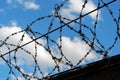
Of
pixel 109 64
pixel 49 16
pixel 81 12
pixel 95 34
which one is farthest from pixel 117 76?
pixel 49 16

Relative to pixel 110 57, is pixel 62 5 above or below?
above

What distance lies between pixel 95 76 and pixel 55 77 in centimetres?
95

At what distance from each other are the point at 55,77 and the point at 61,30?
34.7 inches

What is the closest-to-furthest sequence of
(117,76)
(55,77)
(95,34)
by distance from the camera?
(117,76) → (95,34) → (55,77)

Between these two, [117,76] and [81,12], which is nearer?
[117,76]

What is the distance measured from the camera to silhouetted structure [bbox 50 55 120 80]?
6.93m

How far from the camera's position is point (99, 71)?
282 inches

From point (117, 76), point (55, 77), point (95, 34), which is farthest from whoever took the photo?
point (55, 77)

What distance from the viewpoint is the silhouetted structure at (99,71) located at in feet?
22.7

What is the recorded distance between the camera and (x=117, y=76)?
6926 millimetres

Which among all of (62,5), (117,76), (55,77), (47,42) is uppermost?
(62,5)

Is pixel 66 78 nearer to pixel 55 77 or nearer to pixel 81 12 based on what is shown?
pixel 55 77

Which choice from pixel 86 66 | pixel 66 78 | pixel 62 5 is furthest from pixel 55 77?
pixel 62 5

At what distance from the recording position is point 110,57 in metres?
6.93
